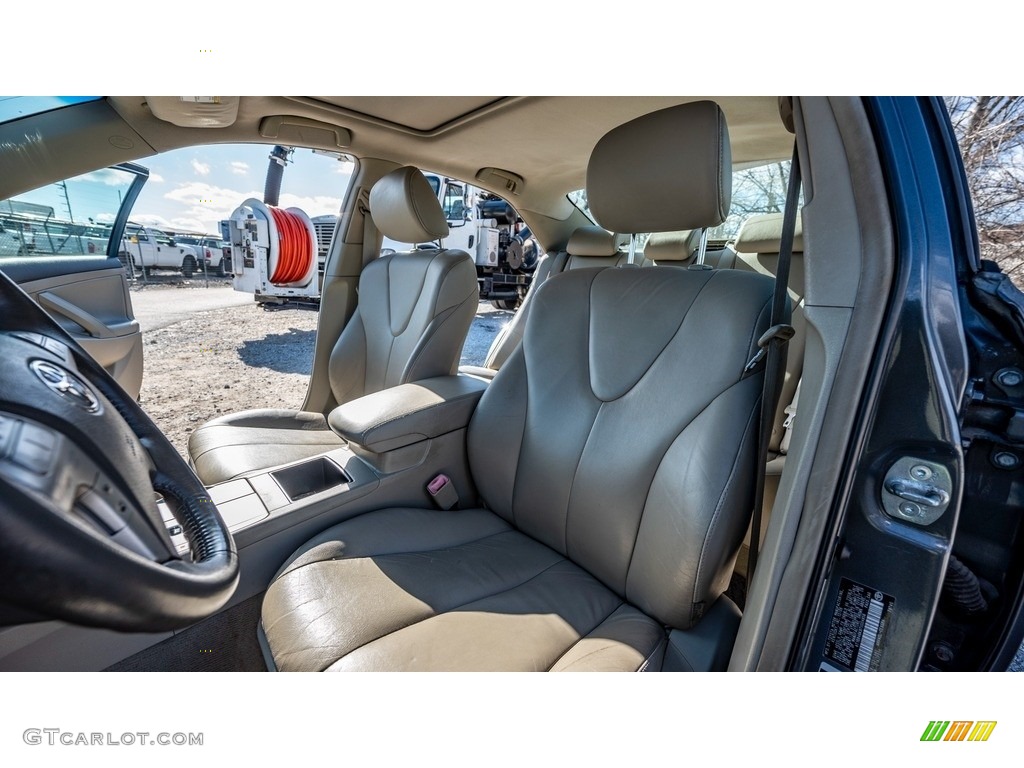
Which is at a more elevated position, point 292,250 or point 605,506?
point 292,250

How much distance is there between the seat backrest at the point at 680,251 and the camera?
265 cm

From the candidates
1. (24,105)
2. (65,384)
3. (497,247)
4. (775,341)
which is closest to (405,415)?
(65,384)

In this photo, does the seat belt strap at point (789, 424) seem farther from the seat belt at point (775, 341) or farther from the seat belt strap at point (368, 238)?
the seat belt strap at point (368, 238)

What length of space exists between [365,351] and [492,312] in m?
5.57

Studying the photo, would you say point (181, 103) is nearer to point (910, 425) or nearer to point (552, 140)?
point (552, 140)

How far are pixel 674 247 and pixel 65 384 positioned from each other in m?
2.70

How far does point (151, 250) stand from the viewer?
6.23 feet

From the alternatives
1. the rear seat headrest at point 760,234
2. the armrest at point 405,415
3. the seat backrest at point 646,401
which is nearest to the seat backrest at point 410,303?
the armrest at point 405,415

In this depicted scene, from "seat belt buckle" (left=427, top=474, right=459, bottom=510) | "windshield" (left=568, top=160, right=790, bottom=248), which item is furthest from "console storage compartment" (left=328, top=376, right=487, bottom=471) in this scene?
"windshield" (left=568, top=160, right=790, bottom=248)

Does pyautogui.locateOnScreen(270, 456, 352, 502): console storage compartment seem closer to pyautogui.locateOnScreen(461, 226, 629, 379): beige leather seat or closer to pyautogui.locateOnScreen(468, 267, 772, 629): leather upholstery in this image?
pyautogui.locateOnScreen(468, 267, 772, 629): leather upholstery

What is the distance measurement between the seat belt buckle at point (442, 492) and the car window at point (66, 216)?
139 cm

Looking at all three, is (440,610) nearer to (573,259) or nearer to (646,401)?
(646,401)

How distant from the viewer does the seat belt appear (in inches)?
32.7
